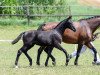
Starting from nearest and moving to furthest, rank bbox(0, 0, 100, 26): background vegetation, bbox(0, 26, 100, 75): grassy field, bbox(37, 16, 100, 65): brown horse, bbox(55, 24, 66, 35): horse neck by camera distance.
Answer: bbox(0, 26, 100, 75): grassy field
bbox(55, 24, 66, 35): horse neck
bbox(37, 16, 100, 65): brown horse
bbox(0, 0, 100, 26): background vegetation

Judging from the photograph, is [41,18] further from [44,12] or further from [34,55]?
[34,55]

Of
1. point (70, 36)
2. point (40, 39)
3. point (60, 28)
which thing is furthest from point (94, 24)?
point (40, 39)

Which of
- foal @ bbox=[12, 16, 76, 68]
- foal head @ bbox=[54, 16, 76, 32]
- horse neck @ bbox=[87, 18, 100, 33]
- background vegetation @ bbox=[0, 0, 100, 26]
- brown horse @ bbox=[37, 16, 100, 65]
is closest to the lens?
foal @ bbox=[12, 16, 76, 68]

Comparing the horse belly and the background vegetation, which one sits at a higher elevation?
the horse belly

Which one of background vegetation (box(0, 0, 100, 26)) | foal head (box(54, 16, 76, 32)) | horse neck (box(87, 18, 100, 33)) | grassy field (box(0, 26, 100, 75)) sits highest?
foal head (box(54, 16, 76, 32))

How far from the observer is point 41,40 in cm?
1484

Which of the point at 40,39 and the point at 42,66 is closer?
the point at 40,39

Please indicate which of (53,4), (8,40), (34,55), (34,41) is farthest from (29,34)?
(53,4)

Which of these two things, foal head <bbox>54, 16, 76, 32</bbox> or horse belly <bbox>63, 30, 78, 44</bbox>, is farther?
horse belly <bbox>63, 30, 78, 44</bbox>

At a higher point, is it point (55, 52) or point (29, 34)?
point (29, 34)

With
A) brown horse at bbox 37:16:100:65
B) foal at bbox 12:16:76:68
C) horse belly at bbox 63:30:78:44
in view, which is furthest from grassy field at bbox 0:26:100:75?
horse belly at bbox 63:30:78:44

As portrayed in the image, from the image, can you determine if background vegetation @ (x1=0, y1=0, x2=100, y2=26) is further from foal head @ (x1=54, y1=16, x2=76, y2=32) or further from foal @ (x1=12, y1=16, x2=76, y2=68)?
foal @ (x1=12, y1=16, x2=76, y2=68)

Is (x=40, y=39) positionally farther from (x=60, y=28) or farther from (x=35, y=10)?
(x=35, y=10)

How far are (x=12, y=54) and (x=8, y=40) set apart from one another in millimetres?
6004
